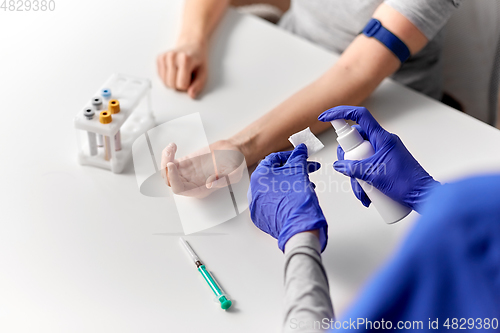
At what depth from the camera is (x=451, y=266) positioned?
33 cm

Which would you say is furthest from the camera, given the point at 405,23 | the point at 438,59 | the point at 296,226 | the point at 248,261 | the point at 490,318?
the point at 438,59

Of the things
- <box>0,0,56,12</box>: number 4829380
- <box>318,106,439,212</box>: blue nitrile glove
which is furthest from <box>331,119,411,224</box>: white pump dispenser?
<box>0,0,56,12</box>: number 4829380

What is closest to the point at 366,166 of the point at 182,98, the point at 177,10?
the point at 182,98

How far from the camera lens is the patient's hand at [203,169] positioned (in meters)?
0.87

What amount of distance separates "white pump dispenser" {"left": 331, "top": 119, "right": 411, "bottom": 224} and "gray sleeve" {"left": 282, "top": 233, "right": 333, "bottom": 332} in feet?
0.57

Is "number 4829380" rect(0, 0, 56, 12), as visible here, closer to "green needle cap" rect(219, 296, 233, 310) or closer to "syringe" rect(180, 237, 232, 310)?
"syringe" rect(180, 237, 232, 310)

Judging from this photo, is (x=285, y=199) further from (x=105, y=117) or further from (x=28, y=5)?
(x=28, y=5)

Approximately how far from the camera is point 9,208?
2.73 feet

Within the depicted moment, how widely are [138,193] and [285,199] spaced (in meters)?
0.31

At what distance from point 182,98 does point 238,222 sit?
40cm

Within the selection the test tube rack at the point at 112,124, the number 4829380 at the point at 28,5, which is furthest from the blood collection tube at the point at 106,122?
the number 4829380 at the point at 28,5

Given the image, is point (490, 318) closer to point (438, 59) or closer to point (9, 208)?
point (9, 208)

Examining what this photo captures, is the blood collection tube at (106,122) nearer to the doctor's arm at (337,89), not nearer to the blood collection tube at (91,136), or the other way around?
the blood collection tube at (91,136)

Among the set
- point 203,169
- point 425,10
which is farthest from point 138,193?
point 425,10
